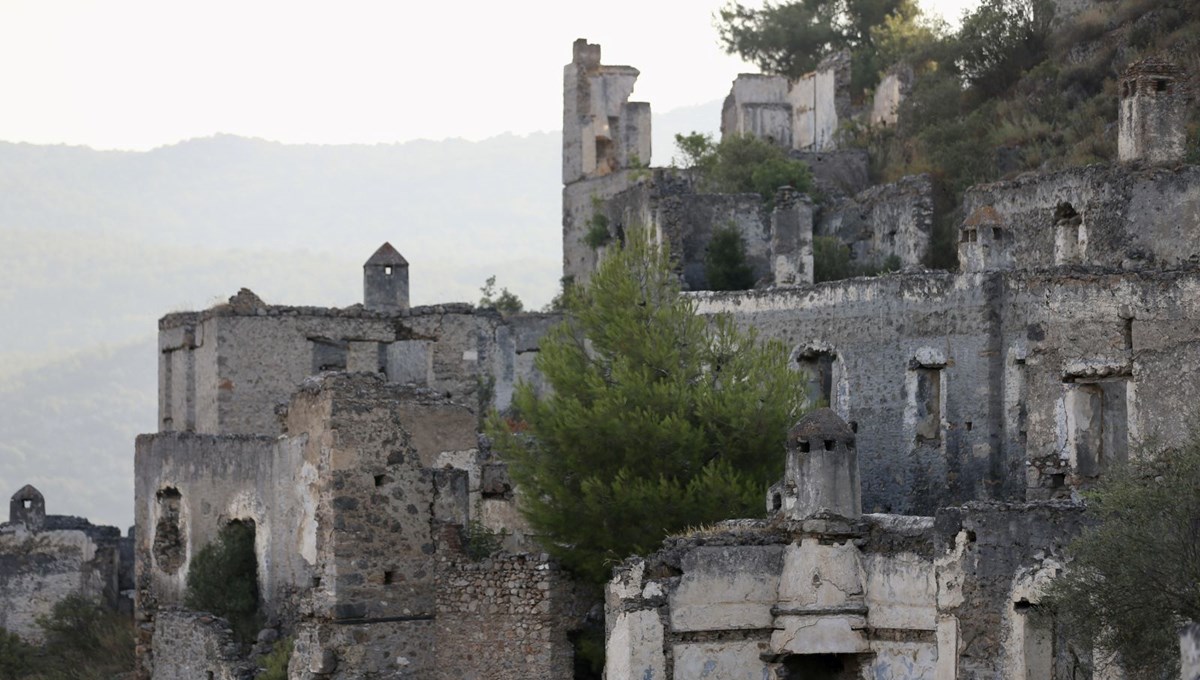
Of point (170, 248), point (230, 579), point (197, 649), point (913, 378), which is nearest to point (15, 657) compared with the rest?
point (230, 579)

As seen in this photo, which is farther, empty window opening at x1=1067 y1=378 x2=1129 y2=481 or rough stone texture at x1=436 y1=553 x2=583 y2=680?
empty window opening at x1=1067 y1=378 x2=1129 y2=481

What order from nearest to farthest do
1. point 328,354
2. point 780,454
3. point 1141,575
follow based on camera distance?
point 1141,575, point 780,454, point 328,354

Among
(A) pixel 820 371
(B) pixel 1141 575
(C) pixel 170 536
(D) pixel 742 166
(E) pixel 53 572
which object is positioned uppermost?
(D) pixel 742 166

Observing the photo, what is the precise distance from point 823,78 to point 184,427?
837 inches

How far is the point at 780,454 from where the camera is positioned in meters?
31.4

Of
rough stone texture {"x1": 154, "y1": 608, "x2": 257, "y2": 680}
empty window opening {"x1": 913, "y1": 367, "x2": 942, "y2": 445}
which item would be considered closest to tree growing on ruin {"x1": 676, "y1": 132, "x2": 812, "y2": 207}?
empty window opening {"x1": 913, "y1": 367, "x2": 942, "y2": 445}

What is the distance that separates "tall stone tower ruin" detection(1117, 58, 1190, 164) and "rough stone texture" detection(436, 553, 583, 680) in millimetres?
13512

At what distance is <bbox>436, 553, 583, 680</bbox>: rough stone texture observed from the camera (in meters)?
30.0

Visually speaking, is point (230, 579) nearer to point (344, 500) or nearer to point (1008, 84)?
point (344, 500)

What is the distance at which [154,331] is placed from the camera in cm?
12938

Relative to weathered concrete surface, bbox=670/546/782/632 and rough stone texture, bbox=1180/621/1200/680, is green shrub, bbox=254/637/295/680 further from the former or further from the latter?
rough stone texture, bbox=1180/621/1200/680

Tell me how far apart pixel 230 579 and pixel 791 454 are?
9.63 meters

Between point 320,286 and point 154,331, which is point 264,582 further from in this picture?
point 320,286

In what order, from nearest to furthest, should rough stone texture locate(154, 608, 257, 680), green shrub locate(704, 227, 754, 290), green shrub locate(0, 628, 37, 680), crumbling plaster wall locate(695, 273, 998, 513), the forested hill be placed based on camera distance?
1. rough stone texture locate(154, 608, 257, 680)
2. crumbling plaster wall locate(695, 273, 998, 513)
3. green shrub locate(0, 628, 37, 680)
4. green shrub locate(704, 227, 754, 290)
5. the forested hill
